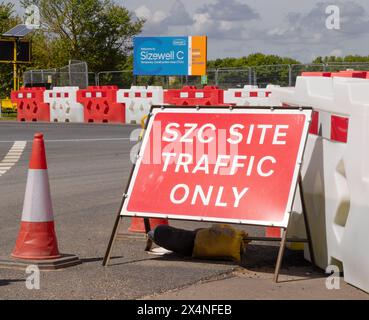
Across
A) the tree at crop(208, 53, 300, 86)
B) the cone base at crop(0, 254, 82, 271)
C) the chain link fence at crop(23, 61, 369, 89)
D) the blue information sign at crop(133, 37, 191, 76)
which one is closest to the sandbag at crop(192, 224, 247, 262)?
the cone base at crop(0, 254, 82, 271)

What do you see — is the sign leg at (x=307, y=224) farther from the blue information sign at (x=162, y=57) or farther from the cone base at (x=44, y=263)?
the blue information sign at (x=162, y=57)

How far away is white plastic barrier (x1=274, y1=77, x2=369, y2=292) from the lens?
6.02m

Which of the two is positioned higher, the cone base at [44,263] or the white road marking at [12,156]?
the cone base at [44,263]

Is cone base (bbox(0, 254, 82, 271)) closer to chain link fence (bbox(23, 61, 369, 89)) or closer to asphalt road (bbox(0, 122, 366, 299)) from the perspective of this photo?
asphalt road (bbox(0, 122, 366, 299))

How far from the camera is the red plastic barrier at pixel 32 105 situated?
35.0 metres

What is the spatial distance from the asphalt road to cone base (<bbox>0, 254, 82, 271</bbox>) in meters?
0.08

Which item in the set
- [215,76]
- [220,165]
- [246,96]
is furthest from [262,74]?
[220,165]

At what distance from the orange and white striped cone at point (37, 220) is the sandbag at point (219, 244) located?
1120 mm

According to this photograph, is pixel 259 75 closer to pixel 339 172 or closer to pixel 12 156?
pixel 12 156

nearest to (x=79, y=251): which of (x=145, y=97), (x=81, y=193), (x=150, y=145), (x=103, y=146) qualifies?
(x=150, y=145)

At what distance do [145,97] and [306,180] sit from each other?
79.6ft

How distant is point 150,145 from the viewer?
7285mm

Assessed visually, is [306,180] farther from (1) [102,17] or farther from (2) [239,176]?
(1) [102,17]

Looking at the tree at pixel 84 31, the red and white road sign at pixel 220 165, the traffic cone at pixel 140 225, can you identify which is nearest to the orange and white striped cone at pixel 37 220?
the red and white road sign at pixel 220 165
